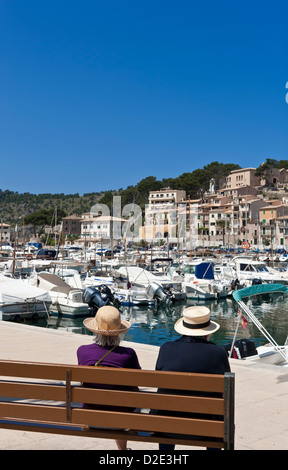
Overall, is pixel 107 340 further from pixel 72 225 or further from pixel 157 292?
pixel 72 225

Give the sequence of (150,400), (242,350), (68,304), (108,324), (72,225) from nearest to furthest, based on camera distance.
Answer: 1. (150,400)
2. (108,324)
3. (242,350)
4. (68,304)
5. (72,225)

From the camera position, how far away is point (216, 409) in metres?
3.62

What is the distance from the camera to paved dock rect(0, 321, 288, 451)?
4930mm

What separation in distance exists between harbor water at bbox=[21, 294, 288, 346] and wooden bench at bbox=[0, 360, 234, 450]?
603 inches

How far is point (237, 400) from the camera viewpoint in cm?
672

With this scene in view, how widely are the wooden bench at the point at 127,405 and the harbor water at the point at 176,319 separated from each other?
1532 cm

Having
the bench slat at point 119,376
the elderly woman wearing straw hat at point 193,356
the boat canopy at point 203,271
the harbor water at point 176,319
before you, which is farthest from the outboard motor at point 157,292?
the bench slat at point 119,376

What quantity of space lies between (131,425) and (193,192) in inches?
5969

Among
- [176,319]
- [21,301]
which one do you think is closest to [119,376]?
[21,301]

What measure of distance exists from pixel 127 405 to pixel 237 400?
10.9 feet

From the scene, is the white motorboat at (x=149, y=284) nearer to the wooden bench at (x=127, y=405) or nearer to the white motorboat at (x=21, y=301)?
the white motorboat at (x=21, y=301)

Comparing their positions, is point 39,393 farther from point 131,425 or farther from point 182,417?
point 182,417

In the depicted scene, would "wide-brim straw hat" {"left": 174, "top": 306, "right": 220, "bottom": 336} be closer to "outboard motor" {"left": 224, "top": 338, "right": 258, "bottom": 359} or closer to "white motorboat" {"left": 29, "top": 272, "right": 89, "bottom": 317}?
"outboard motor" {"left": 224, "top": 338, "right": 258, "bottom": 359}
